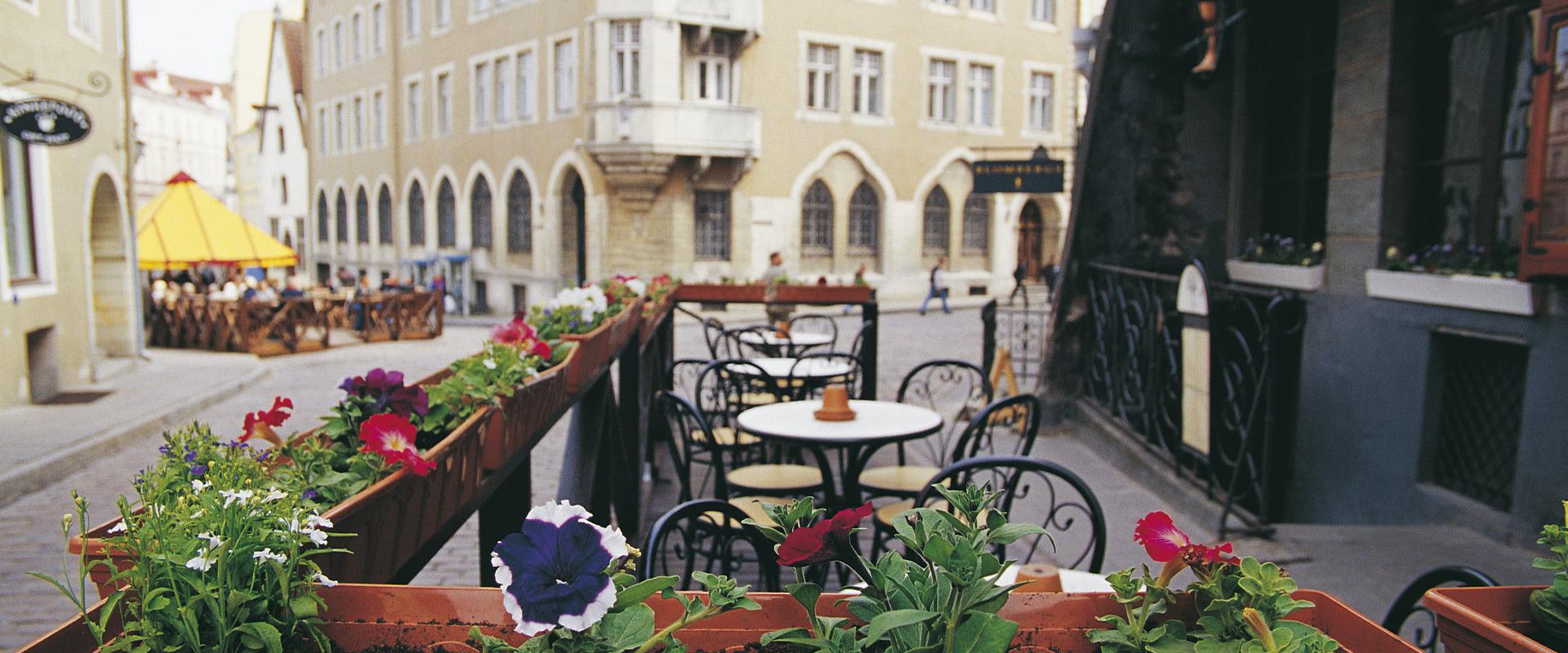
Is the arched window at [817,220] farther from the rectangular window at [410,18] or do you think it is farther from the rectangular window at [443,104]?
the rectangular window at [410,18]

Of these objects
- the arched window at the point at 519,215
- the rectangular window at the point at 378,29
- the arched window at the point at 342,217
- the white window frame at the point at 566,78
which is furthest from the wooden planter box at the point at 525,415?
the arched window at the point at 342,217

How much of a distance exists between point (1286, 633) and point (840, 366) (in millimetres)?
6384

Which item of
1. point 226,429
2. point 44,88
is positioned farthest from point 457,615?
point 44,88

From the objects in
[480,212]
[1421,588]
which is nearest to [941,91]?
[480,212]

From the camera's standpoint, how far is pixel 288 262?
1736cm

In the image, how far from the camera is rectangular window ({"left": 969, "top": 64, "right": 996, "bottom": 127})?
2822 centimetres

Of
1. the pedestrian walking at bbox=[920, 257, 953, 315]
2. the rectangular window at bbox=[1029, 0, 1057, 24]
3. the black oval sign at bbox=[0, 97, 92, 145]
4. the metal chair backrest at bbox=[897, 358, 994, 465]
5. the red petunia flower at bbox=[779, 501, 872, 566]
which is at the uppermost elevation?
the rectangular window at bbox=[1029, 0, 1057, 24]

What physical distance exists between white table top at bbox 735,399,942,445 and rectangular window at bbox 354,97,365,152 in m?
33.1

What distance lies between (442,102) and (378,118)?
481 centimetres

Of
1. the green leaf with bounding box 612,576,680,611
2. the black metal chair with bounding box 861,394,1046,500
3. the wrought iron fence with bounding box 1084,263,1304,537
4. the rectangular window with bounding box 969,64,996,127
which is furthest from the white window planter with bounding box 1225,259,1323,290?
the rectangular window with bounding box 969,64,996,127

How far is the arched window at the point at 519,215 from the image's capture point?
1078 inches

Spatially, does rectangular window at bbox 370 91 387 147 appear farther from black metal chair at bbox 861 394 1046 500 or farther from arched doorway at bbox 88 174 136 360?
black metal chair at bbox 861 394 1046 500

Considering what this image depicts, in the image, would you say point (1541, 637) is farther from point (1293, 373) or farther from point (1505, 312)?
point (1293, 373)

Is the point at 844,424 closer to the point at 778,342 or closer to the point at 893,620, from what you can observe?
the point at 778,342
